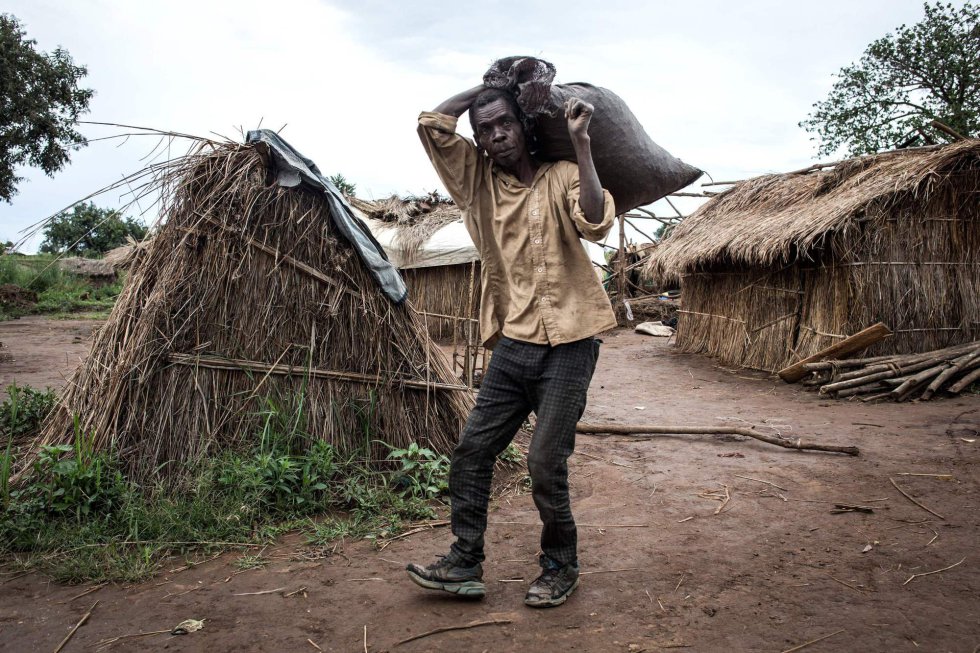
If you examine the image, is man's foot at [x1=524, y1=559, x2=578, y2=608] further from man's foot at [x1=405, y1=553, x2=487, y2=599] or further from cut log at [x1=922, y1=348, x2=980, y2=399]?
cut log at [x1=922, y1=348, x2=980, y2=399]

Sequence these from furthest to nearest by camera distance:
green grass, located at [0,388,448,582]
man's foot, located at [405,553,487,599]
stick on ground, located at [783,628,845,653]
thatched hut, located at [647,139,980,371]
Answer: thatched hut, located at [647,139,980,371] < green grass, located at [0,388,448,582] < man's foot, located at [405,553,487,599] < stick on ground, located at [783,628,845,653]

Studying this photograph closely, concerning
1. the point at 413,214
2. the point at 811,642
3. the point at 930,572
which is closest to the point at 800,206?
the point at 930,572

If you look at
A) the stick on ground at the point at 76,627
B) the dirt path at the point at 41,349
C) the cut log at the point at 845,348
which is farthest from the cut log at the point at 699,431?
the dirt path at the point at 41,349

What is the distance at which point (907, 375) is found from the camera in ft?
21.2

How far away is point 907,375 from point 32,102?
14.4 metres

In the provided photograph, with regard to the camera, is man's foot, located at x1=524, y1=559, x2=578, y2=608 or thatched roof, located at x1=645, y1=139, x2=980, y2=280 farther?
thatched roof, located at x1=645, y1=139, x2=980, y2=280

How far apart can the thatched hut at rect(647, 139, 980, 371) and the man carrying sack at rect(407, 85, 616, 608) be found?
5654 mm

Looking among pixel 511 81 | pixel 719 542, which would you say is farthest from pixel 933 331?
pixel 511 81

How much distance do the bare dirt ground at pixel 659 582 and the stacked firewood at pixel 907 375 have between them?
219cm

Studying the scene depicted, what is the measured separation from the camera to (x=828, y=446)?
14.5 feet

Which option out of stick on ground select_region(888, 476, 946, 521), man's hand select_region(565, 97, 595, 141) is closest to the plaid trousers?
man's hand select_region(565, 97, 595, 141)

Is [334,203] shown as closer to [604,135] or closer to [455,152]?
[455,152]

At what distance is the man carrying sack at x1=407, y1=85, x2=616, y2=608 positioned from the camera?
2.21 m

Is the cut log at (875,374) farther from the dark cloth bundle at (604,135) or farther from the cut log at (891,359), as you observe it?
the dark cloth bundle at (604,135)
